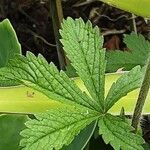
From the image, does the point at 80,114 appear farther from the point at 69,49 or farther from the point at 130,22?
the point at 130,22

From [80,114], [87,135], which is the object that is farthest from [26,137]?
[87,135]

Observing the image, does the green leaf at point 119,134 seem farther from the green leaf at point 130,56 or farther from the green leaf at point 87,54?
the green leaf at point 130,56

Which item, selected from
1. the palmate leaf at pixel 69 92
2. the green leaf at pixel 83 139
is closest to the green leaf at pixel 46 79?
the palmate leaf at pixel 69 92

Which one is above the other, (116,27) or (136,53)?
(116,27)

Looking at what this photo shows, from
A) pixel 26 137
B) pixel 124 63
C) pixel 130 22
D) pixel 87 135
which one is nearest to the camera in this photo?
pixel 26 137

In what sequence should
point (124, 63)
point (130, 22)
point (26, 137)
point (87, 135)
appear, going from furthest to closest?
1. point (130, 22)
2. point (124, 63)
3. point (87, 135)
4. point (26, 137)

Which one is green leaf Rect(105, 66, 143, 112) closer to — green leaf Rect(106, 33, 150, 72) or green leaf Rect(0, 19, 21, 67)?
green leaf Rect(106, 33, 150, 72)
